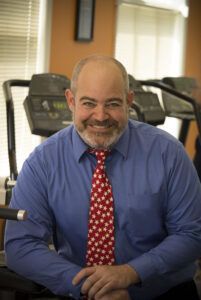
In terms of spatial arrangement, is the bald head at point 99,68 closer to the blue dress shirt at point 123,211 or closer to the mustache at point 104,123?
the mustache at point 104,123

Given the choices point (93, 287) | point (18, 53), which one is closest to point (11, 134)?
point (18, 53)

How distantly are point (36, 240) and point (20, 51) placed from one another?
122 inches

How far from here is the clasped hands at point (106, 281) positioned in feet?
6.09

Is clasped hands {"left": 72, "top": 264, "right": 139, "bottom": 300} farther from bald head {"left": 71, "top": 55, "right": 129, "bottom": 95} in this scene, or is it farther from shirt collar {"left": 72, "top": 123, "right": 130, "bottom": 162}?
bald head {"left": 71, "top": 55, "right": 129, "bottom": 95}

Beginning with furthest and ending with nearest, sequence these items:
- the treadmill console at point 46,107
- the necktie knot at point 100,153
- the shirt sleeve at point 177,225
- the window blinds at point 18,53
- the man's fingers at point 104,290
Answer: the window blinds at point 18,53 → the treadmill console at point 46,107 → the necktie knot at point 100,153 → the shirt sleeve at point 177,225 → the man's fingers at point 104,290

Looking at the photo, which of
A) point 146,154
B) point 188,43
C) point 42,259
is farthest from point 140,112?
point 188,43

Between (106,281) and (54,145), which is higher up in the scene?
(54,145)

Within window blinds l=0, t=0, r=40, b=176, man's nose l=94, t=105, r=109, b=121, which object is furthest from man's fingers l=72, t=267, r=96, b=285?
window blinds l=0, t=0, r=40, b=176

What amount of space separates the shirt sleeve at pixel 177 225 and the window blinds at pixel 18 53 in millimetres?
2856

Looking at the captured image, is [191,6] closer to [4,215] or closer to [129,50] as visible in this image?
[129,50]

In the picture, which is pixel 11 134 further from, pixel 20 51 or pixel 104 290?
pixel 104 290

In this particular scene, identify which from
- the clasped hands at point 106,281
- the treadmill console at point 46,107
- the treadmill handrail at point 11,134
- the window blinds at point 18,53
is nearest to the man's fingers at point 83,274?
the clasped hands at point 106,281

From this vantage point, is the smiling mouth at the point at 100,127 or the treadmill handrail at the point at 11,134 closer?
the smiling mouth at the point at 100,127

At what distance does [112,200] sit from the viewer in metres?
2.03
